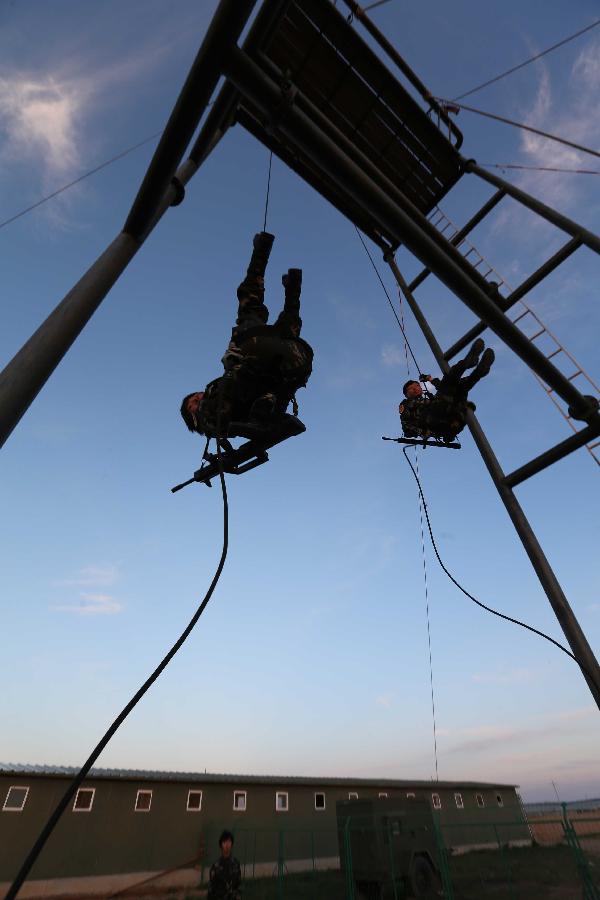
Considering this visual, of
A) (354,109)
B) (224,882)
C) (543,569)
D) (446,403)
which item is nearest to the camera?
(543,569)

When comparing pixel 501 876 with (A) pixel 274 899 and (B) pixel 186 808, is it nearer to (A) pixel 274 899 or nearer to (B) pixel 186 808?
(A) pixel 274 899

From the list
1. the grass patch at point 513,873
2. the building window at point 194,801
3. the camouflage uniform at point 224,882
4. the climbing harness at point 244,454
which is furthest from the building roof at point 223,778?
the climbing harness at point 244,454

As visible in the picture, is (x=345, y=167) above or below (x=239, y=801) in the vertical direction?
above

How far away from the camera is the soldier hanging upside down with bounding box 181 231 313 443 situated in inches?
154

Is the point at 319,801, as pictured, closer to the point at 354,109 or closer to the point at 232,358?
the point at 232,358

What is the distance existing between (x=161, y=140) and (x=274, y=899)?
70.2 feet

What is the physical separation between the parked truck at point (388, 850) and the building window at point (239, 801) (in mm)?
8181

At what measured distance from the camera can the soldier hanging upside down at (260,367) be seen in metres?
3.91

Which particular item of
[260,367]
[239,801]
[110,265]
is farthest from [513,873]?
[110,265]

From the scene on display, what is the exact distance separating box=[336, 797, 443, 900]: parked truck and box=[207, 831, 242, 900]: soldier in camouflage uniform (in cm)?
599

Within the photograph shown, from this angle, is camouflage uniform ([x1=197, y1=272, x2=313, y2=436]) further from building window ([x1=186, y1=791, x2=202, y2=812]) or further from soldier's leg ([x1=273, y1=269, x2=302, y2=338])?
building window ([x1=186, y1=791, x2=202, y2=812])

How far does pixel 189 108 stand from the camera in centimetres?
265

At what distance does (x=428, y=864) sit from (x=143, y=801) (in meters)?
11.1

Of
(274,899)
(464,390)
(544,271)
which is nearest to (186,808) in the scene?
(274,899)
